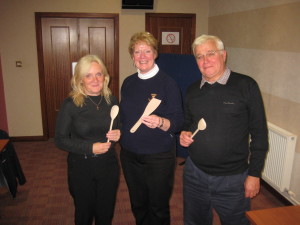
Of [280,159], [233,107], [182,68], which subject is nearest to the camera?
[233,107]

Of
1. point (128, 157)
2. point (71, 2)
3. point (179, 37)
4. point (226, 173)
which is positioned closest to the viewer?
point (226, 173)

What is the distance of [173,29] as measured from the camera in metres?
4.48

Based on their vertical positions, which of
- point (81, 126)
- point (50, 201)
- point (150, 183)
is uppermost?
point (81, 126)

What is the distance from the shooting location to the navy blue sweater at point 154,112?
1.69 meters

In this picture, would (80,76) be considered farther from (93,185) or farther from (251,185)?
(251,185)

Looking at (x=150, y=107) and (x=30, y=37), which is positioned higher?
(x=30, y=37)

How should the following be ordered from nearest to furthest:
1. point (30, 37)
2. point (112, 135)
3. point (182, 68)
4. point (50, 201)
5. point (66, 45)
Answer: point (112, 135)
point (50, 201)
point (182, 68)
point (30, 37)
point (66, 45)

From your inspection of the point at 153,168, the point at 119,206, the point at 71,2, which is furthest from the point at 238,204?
the point at 71,2

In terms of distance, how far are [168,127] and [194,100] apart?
22 cm


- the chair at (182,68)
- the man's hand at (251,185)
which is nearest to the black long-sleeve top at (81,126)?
the man's hand at (251,185)

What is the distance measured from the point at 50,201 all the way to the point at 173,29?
3.13 meters

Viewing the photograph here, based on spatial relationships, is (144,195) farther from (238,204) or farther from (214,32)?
(214,32)

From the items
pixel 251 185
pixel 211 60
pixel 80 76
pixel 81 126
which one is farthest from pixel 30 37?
pixel 251 185

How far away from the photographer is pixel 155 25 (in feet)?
14.5
